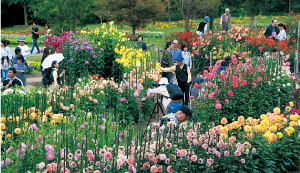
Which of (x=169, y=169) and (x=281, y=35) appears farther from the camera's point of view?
(x=281, y=35)

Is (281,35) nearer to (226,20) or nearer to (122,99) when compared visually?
(226,20)

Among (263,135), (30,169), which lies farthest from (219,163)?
(30,169)

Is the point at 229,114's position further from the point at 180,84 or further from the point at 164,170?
the point at 164,170

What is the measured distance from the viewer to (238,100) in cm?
771

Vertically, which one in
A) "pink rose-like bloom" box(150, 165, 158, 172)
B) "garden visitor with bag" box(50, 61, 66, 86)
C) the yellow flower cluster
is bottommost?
"pink rose-like bloom" box(150, 165, 158, 172)

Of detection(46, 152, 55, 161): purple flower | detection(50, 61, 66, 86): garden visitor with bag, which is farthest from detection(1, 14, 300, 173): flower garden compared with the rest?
detection(50, 61, 66, 86): garden visitor with bag

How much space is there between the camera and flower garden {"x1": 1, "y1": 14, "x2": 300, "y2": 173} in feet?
15.5

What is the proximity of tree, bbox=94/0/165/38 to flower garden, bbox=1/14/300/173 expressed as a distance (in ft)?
41.5

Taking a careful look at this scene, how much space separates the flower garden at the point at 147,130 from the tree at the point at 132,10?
12.6 meters

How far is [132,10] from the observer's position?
22.6 m

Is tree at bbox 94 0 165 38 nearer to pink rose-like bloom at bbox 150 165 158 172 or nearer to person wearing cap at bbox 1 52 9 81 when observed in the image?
person wearing cap at bbox 1 52 9 81

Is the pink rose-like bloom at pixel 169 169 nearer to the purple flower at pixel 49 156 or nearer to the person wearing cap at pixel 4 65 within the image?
the purple flower at pixel 49 156

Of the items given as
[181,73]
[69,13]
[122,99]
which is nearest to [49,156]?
[122,99]

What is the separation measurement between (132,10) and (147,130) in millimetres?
17748
